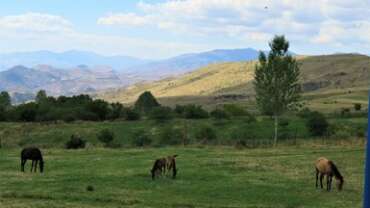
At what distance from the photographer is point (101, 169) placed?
34219 mm

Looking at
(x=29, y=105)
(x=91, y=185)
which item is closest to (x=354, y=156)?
(x=91, y=185)

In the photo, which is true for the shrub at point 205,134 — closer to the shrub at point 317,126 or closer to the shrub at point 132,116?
the shrub at point 317,126

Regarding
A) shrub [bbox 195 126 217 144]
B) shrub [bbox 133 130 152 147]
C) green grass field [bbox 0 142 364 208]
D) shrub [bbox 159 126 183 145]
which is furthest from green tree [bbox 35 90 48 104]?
green grass field [bbox 0 142 364 208]

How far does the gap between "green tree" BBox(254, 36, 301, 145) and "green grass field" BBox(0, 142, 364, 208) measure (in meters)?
15.8

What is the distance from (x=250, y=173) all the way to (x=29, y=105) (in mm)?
75315

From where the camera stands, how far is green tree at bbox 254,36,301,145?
57719 mm

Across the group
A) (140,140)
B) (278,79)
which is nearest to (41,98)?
(140,140)

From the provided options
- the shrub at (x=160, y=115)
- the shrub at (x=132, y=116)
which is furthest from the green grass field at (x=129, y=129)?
the shrub at (x=132, y=116)

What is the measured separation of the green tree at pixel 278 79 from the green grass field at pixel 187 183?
15811mm

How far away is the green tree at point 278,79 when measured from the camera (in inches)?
2272

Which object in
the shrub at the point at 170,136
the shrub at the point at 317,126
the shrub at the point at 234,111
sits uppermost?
the shrub at the point at 234,111

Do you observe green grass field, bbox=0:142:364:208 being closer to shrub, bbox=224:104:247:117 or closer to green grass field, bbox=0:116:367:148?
green grass field, bbox=0:116:367:148

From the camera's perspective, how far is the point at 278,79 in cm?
5788

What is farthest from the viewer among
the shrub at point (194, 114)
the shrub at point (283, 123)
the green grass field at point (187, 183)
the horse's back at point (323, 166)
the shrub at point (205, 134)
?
the shrub at point (194, 114)
